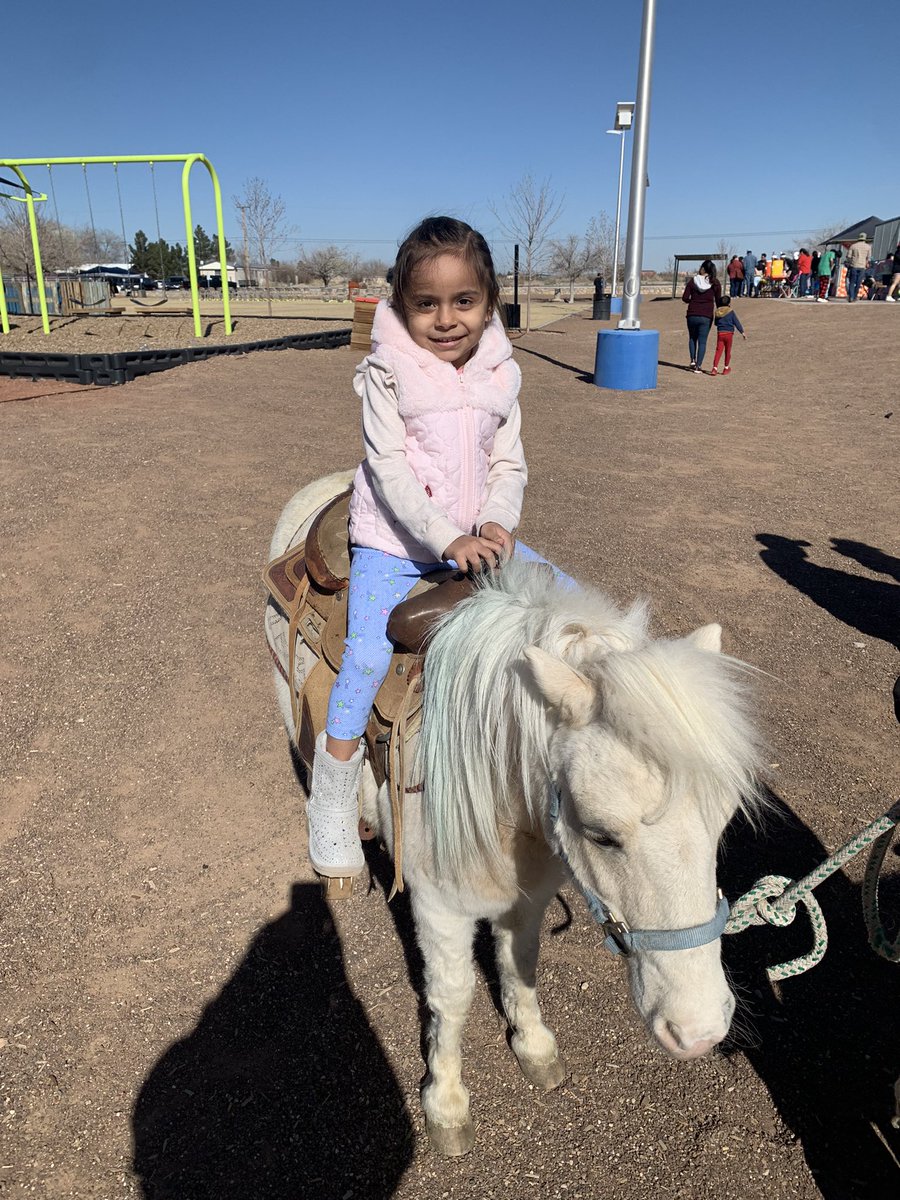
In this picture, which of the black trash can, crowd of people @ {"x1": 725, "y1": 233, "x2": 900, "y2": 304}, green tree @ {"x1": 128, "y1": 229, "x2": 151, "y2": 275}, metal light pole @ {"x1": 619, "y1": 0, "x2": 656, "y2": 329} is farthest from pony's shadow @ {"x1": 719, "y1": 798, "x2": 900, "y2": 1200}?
green tree @ {"x1": 128, "y1": 229, "x2": 151, "y2": 275}

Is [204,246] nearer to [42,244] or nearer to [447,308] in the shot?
[42,244]

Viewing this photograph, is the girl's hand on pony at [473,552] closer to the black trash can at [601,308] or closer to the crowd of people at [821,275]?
the crowd of people at [821,275]

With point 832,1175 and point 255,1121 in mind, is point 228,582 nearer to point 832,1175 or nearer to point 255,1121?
point 255,1121

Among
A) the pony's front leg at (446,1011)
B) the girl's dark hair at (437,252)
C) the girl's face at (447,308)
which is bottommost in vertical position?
the pony's front leg at (446,1011)

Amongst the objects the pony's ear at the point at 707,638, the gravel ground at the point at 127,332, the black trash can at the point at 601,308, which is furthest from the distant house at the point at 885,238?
the pony's ear at the point at 707,638

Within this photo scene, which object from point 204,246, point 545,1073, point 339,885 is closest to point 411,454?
point 339,885

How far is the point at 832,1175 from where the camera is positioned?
2.10 metres

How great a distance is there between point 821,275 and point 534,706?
34860mm

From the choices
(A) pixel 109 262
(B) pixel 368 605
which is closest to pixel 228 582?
(B) pixel 368 605

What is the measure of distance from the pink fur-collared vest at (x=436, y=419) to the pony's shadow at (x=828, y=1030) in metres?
1.59

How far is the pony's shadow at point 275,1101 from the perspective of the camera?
6.93ft

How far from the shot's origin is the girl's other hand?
81.6 inches

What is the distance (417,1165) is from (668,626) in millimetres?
3571

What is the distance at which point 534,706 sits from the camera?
1581 mm
